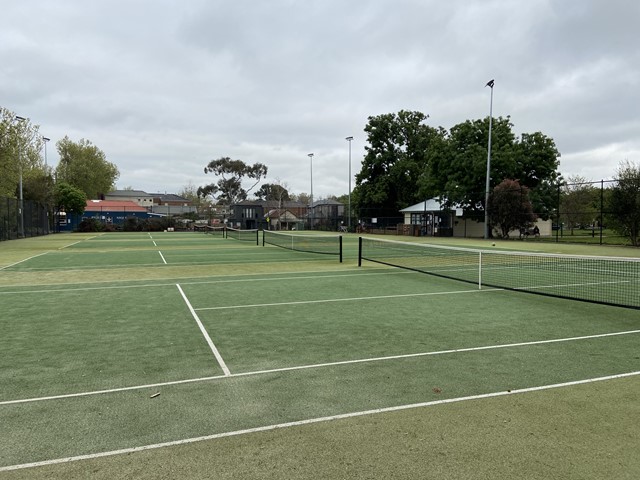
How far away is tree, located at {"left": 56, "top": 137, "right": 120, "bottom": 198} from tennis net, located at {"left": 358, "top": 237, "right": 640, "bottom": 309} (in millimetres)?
75011

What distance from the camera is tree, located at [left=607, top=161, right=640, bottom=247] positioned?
2789 centimetres

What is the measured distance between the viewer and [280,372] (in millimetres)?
5223

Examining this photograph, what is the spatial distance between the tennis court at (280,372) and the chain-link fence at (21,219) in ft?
98.7

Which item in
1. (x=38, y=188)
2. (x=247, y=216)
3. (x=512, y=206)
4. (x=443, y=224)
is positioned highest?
(x=38, y=188)

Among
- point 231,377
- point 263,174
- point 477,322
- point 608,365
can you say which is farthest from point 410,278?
point 263,174

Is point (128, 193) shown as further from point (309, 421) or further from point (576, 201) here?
point (309, 421)

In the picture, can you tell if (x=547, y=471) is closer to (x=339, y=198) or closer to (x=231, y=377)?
(x=231, y=377)

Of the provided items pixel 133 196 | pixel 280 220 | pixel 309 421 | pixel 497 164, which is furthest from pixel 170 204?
pixel 309 421

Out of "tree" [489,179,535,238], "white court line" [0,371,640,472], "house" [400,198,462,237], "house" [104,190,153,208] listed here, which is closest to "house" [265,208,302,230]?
"house" [400,198,462,237]

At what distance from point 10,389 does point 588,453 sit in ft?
17.5

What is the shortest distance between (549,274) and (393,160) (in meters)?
48.7

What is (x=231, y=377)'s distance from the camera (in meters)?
5.08

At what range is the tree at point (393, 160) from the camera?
5981 centimetres

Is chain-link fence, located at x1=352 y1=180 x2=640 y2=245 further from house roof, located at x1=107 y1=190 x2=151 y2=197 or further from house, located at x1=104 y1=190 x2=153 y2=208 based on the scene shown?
house roof, located at x1=107 y1=190 x2=151 y2=197
